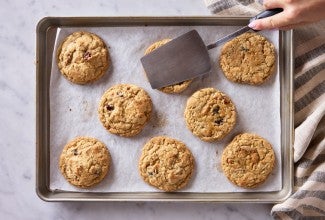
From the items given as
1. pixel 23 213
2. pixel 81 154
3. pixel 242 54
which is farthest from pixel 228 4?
pixel 23 213

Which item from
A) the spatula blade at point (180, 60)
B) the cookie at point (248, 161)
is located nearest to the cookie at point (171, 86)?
the spatula blade at point (180, 60)

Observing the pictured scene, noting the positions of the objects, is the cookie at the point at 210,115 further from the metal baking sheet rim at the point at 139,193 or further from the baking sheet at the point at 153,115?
the metal baking sheet rim at the point at 139,193

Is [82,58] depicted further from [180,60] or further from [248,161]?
[248,161]

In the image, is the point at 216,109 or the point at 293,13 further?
the point at 216,109

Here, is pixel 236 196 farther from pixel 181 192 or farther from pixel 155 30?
pixel 155 30

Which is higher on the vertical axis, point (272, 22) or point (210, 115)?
point (272, 22)

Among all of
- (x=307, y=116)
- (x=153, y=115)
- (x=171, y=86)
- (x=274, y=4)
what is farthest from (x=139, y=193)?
(x=274, y=4)

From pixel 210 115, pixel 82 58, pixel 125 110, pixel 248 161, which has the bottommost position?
pixel 248 161
